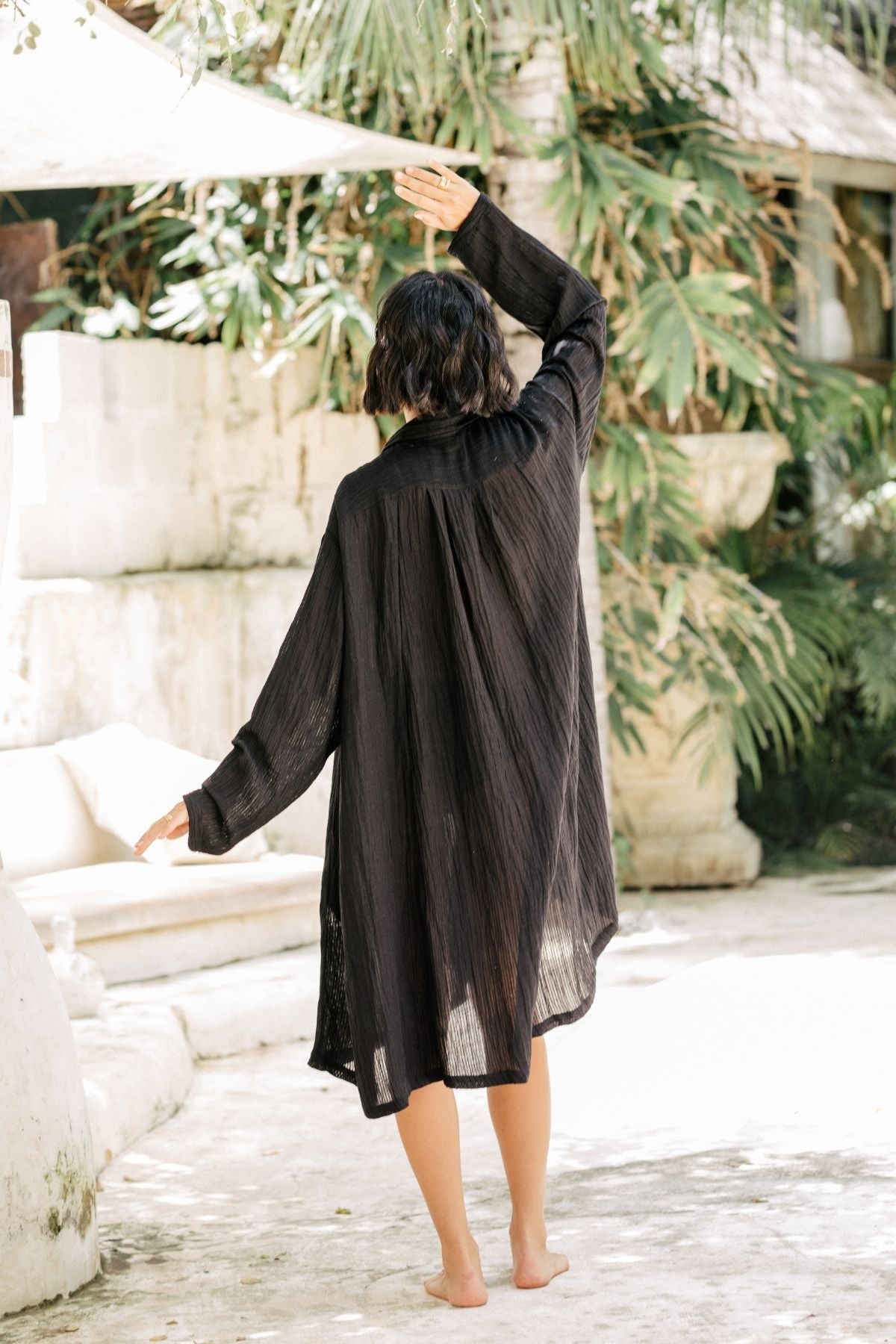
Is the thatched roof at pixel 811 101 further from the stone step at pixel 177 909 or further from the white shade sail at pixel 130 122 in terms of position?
the stone step at pixel 177 909

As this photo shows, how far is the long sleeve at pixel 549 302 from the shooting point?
2.80m

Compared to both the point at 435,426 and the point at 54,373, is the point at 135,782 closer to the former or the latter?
the point at 54,373

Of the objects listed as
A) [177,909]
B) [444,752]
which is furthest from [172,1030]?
[444,752]

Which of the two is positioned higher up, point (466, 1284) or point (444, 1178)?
point (444, 1178)

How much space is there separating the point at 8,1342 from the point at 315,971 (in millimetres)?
2568

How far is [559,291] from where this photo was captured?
2902mm

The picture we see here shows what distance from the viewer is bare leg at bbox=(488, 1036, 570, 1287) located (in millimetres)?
2713

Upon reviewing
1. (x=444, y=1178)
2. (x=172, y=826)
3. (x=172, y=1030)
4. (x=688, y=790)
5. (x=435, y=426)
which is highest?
(x=435, y=426)

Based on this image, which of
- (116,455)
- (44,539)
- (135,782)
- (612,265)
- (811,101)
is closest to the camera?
(135,782)

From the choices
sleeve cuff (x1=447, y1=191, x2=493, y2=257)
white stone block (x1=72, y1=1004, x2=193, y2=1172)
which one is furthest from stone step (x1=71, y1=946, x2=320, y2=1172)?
sleeve cuff (x1=447, y1=191, x2=493, y2=257)

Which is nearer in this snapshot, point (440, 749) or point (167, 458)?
point (440, 749)

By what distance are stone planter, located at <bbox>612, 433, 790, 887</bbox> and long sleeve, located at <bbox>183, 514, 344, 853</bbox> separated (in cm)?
455

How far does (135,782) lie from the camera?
17.8 feet

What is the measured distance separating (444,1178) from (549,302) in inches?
55.5
